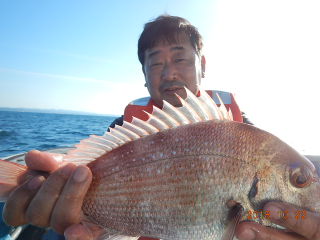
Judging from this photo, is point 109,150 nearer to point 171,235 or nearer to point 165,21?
point 171,235

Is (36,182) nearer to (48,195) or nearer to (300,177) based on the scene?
(48,195)

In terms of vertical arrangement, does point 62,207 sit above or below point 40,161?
below

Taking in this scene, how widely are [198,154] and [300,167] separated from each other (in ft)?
2.60

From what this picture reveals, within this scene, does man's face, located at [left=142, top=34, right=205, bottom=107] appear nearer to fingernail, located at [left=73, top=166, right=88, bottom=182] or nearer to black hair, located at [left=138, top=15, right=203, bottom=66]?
black hair, located at [left=138, top=15, right=203, bottom=66]

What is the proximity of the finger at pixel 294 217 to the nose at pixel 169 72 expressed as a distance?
220 cm

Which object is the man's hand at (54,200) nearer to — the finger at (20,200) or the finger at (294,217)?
the finger at (20,200)

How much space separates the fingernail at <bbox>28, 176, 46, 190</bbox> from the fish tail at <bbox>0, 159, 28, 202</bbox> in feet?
0.41

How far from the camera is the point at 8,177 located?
178cm

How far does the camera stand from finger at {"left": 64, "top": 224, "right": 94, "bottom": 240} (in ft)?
5.49

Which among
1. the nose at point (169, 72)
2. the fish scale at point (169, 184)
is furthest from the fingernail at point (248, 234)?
the nose at point (169, 72)

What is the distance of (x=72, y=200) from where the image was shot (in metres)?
1.72

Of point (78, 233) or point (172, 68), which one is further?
point (172, 68)

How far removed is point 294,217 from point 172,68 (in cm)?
244
